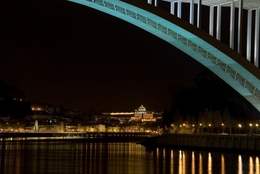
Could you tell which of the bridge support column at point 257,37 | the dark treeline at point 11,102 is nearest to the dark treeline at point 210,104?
the bridge support column at point 257,37

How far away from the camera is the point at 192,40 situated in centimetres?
4062

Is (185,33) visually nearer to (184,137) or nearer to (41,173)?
(41,173)

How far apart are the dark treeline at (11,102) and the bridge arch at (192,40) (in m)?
133

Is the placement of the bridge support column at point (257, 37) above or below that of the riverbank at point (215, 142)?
above

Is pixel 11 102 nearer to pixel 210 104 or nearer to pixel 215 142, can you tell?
pixel 210 104

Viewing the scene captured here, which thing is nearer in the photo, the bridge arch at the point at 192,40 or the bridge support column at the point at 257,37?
the bridge arch at the point at 192,40

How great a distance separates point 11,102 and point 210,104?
9926 cm

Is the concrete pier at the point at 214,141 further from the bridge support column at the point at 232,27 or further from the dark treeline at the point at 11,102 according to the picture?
the dark treeline at the point at 11,102

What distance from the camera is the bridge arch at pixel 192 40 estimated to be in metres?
36.2

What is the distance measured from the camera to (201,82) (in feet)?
305

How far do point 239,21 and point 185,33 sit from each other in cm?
483

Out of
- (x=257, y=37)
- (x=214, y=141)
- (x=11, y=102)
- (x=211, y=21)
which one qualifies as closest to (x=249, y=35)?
(x=257, y=37)

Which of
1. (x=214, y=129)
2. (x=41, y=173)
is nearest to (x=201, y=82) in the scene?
(x=214, y=129)

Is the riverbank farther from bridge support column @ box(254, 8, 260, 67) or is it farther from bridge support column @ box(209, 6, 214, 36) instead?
bridge support column @ box(209, 6, 214, 36)
